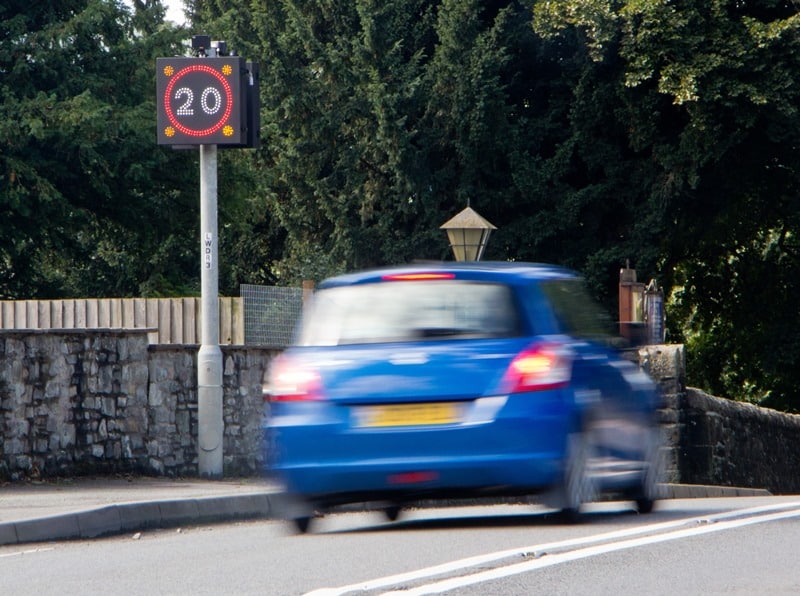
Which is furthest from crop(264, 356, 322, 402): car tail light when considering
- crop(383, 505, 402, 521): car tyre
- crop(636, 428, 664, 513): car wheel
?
crop(636, 428, 664, 513): car wheel

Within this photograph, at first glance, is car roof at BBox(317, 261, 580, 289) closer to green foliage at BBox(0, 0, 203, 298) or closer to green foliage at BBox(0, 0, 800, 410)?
green foliage at BBox(0, 0, 800, 410)

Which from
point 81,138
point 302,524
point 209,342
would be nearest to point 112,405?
point 209,342

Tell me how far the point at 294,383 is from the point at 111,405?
655cm

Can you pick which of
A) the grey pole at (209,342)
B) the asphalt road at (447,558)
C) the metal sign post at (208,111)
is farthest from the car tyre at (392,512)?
the grey pole at (209,342)

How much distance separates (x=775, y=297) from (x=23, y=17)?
1937 cm

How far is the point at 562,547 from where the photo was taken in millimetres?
8602

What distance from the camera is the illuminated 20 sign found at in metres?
15.4

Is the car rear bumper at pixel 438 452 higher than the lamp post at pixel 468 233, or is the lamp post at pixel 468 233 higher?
the lamp post at pixel 468 233

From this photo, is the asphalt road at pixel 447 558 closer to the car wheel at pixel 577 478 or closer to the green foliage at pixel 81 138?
the car wheel at pixel 577 478

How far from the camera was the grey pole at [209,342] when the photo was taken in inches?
616

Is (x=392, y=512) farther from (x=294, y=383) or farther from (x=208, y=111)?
(x=208, y=111)

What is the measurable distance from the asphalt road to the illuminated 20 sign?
519 centimetres

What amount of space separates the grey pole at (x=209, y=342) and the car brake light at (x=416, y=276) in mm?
5780

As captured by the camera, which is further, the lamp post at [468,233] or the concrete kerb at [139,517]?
the lamp post at [468,233]
